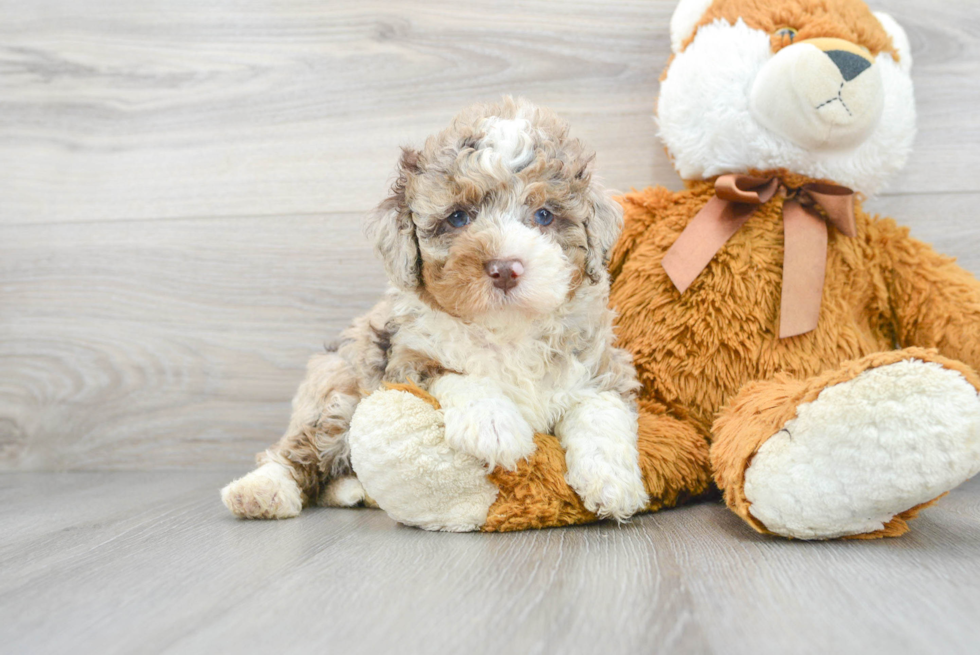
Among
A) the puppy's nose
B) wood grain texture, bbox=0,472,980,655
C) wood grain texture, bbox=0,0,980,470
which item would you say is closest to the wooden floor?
wood grain texture, bbox=0,0,980,470

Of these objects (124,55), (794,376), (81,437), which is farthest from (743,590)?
(124,55)

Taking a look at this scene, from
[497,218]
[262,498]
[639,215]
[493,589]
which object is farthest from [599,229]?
[262,498]

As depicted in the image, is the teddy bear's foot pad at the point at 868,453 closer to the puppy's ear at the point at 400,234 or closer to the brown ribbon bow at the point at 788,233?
the brown ribbon bow at the point at 788,233

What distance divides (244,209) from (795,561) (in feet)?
5.92

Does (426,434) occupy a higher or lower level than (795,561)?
higher

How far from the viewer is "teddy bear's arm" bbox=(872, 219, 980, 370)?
5.26 feet

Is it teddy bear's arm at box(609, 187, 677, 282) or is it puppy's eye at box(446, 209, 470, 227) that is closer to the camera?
puppy's eye at box(446, 209, 470, 227)

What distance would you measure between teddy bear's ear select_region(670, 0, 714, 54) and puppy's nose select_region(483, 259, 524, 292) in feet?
2.86

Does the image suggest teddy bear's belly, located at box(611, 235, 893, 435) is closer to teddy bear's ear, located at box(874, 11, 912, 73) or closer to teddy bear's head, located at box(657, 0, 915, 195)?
teddy bear's head, located at box(657, 0, 915, 195)

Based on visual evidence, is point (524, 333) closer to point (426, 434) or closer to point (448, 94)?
point (426, 434)

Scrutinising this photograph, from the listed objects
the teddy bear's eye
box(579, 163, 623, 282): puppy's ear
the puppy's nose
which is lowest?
the puppy's nose

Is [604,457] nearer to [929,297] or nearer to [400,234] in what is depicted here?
[400,234]

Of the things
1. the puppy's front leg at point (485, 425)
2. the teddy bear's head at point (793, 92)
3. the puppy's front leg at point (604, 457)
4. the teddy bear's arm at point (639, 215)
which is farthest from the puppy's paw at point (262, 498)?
the teddy bear's head at point (793, 92)

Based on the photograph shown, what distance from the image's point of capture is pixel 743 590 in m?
1.05
